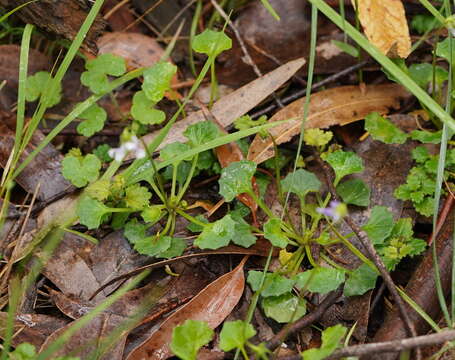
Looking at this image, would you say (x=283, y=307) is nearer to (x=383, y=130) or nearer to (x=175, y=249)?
(x=175, y=249)

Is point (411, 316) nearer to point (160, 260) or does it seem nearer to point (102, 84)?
point (160, 260)

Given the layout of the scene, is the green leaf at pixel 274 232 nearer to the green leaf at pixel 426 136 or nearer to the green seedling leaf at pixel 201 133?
the green seedling leaf at pixel 201 133

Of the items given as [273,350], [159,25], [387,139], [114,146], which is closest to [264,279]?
[273,350]

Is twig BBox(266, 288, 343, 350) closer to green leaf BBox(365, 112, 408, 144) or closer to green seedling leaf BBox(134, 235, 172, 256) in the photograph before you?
green seedling leaf BBox(134, 235, 172, 256)

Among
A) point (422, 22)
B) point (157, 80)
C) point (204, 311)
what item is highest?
point (422, 22)

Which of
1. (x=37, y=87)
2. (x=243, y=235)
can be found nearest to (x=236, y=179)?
(x=243, y=235)

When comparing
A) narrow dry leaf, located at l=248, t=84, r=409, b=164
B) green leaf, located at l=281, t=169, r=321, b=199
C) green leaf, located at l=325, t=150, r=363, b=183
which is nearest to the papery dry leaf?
narrow dry leaf, located at l=248, t=84, r=409, b=164
